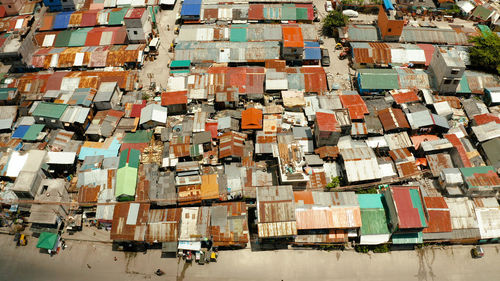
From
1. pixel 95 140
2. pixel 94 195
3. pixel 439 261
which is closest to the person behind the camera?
pixel 439 261

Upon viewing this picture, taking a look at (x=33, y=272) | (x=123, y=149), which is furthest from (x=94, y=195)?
(x=33, y=272)

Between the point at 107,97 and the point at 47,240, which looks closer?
the point at 47,240

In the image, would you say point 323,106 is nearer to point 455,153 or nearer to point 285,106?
point 285,106

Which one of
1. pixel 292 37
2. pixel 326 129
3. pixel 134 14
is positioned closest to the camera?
pixel 326 129

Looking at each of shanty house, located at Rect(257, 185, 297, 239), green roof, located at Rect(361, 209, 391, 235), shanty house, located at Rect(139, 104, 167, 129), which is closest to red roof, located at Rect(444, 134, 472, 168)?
green roof, located at Rect(361, 209, 391, 235)

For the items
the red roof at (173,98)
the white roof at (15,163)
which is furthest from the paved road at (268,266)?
the red roof at (173,98)

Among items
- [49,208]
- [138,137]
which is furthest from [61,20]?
[49,208]

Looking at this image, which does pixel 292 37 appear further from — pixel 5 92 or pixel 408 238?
pixel 5 92
